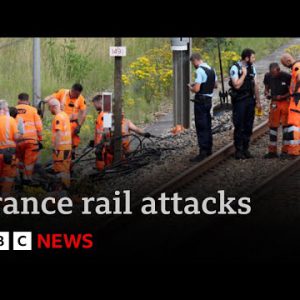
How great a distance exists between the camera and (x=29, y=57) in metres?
17.4

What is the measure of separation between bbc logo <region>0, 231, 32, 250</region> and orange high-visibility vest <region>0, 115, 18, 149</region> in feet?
10.5

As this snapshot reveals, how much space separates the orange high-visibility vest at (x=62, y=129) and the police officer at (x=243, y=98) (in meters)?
1.90

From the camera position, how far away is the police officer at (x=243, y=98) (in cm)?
1132

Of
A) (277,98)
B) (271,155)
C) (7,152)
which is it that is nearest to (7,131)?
(7,152)

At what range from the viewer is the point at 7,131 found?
10.5 meters

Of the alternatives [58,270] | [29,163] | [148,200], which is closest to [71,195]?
[148,200]

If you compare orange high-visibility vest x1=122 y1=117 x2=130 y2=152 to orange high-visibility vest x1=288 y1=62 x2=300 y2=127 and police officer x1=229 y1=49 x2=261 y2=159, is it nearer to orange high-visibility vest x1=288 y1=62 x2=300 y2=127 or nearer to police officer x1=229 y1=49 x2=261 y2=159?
police officer x1=229 y1=49 x2=261 y2=159

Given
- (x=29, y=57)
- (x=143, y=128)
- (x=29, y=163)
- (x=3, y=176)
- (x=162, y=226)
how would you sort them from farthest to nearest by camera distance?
(x=29, y=57) < (x=143, y=128) < (x=29, y=163) < (x=3, y=176) < (x=162, y=226)

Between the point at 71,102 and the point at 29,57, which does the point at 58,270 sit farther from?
the point at 29,57

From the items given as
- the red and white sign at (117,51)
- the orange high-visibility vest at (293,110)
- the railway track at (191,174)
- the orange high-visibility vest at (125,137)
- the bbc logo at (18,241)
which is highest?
the red and white sign at (117,51)

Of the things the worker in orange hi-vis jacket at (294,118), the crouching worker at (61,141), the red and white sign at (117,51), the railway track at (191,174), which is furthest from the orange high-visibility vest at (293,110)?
the crouching worker at (61,141)

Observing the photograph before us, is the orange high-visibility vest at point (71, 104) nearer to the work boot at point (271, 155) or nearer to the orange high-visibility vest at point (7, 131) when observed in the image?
the orange high-visibility vest at point (7, 131)

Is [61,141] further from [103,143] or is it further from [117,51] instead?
[117,51]
